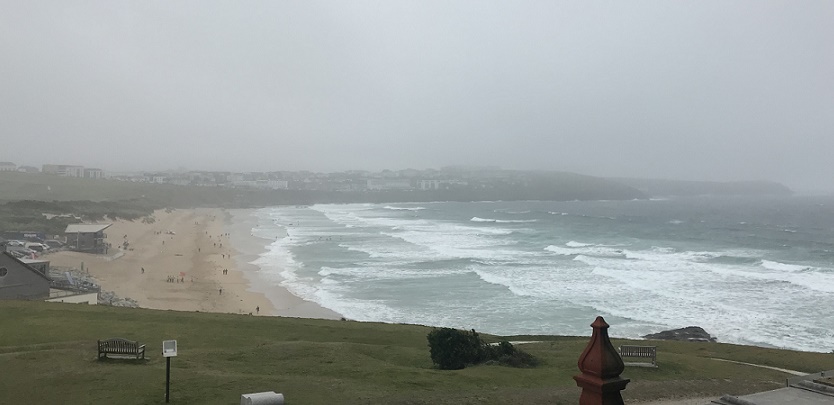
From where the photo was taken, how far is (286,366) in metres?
14.0

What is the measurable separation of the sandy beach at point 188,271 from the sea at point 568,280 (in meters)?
1.90

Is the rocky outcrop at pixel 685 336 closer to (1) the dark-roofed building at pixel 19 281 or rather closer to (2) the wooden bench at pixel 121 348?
(2) the wooden bench at pixel 121 348

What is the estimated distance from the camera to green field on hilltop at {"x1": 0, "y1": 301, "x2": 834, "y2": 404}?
37.8 feet

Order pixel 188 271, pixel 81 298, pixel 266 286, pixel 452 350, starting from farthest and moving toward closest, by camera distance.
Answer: pixel 188 271
pixel 266 286
pixel 81 298
pixel 452 350

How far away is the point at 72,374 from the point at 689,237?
268 feet

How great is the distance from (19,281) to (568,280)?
34342mm

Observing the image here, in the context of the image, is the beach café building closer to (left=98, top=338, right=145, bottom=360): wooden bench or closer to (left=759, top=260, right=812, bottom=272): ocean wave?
(left=98, top=338, right=145, bottom=360): wooden bench

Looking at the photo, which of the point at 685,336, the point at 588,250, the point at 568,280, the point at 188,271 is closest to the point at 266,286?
the point at 188,271

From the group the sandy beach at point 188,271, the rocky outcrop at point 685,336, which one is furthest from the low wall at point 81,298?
the rocky outcrop at point 685,336

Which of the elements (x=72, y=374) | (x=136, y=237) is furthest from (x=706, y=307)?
(x=136, y=237)

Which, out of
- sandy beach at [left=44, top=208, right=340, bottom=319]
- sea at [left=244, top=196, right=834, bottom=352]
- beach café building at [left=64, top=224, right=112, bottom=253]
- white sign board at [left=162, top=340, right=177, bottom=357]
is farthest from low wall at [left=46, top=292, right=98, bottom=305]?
beach café building at [left=64, top=224, right=112, bottom=253]

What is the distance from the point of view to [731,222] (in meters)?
107

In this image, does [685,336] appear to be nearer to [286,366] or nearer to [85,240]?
[286,366]

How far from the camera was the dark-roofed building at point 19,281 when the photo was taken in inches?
987
